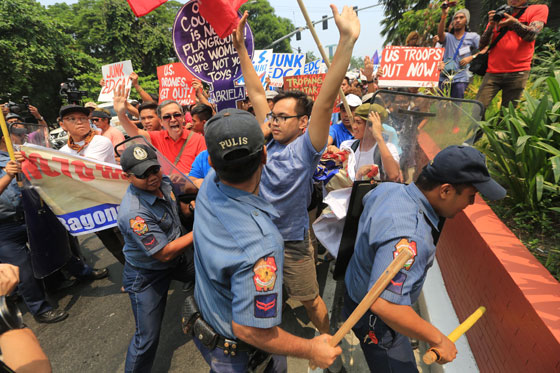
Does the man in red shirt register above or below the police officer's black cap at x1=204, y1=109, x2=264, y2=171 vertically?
below

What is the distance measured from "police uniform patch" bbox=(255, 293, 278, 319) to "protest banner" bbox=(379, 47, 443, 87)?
14.1 ft

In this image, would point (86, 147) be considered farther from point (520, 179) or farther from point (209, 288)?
point (520, 179)

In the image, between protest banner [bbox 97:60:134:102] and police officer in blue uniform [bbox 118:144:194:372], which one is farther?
protest banner [bbox 97:60:134:102]

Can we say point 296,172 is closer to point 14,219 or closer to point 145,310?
point 145,310

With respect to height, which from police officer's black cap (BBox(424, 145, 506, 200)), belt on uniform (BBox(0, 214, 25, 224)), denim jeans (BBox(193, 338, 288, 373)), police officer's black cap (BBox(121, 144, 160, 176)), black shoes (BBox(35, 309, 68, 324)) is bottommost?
black shoes (BBox(35, 309, 68, 324))

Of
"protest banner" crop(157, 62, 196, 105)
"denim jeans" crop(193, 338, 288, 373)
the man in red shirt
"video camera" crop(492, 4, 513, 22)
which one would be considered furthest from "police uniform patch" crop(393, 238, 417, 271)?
"protest banner" crop(157, 62, 196, 105)

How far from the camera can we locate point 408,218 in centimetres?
142

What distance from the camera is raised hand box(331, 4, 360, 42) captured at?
166 cm

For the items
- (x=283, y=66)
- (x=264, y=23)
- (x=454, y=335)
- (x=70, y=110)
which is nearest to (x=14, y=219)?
(x=70, y=110)

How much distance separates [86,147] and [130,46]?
25403 millimetres

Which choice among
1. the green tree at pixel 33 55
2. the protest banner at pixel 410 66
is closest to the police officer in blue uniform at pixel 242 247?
the protest banner at pixel 410 66

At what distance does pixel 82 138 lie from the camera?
3.75 m

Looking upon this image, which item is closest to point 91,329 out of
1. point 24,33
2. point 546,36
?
point 546,36

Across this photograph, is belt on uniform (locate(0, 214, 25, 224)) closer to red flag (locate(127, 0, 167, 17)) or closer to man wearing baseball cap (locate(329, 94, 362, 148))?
red flag (locate(127, 0, 167, 17))
